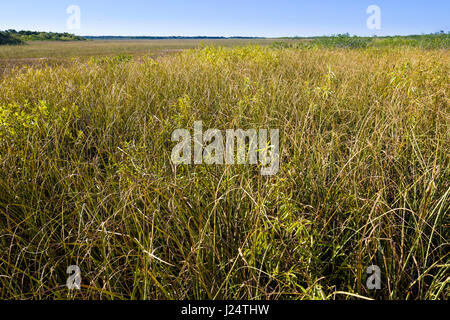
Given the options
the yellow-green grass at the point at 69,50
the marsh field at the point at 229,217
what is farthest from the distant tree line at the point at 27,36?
the marsh field at the point at 229,217

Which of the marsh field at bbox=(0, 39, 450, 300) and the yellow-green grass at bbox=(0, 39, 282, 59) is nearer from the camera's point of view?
the marsh field at bbox=(0, 39, 450, 300)

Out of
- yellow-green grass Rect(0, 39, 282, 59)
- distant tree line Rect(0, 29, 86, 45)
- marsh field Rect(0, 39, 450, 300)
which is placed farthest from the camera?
distant tree line Rect(0, 29, 86, 45)

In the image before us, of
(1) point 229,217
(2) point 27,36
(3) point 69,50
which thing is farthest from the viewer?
(2) point 27,36

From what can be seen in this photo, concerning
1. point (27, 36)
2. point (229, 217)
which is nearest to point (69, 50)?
point (229, 217)

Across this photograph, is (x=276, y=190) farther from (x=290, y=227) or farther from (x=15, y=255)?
(x=15, y=255)

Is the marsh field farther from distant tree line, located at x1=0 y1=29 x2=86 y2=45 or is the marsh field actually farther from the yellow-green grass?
distant tree line, located at x1=0 y1=29 x2=86 y2=45

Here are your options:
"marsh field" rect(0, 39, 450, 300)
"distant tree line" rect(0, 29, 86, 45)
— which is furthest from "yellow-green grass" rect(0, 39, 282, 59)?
"marsh field" rect(0, 39, 450, 300)

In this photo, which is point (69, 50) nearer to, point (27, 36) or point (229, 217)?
point (229, 217)

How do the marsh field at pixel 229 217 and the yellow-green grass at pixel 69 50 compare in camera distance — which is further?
the yellow-green grass at pixel 69 50

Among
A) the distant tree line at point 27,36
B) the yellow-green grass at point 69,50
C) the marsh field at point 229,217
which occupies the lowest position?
the marsh field at point 229,217

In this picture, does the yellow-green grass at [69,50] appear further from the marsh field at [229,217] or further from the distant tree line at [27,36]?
the marsh field at [229,217]
